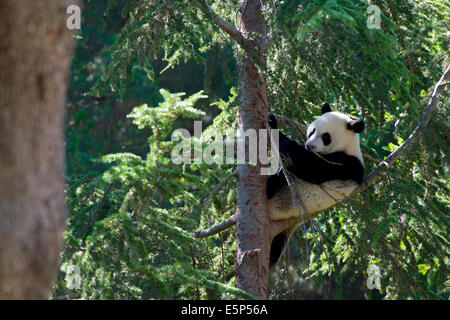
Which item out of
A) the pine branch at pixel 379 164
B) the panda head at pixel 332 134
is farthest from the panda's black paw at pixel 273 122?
the panda head at pixel 332 134

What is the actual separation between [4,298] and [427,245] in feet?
14.4

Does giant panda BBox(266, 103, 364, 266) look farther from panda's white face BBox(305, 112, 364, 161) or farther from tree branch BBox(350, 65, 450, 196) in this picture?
tree branch BBox(350, 65, 450, 196)

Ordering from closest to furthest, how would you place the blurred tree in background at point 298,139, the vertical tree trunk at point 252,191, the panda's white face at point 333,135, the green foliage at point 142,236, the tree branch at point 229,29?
the green foliage at point 142,236
the blurred tree in background at point 298,139
the tree branch at point 229,29
the vertical tree trunk at point 252,191
the panda's white face at point 333,135

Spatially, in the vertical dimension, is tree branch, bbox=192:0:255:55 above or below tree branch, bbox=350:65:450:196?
above

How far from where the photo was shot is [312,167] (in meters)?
6.29

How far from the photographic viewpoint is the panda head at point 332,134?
623 centimetres

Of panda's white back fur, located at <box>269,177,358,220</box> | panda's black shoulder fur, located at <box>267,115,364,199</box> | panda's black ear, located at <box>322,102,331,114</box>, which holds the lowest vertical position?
panda's white back fur, located at <box>269,177,358,220</box>

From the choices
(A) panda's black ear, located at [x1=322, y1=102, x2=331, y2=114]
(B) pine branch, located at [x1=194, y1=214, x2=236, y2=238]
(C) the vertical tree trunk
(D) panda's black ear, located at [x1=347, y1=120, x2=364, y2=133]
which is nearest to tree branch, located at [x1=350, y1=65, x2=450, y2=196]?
(D) panda's black ear, located at [x1=347, y1=120, x2=364, y2=133]

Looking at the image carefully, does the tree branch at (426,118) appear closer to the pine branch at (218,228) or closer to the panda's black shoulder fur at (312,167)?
the panda's black shoulder fur at (312,167)

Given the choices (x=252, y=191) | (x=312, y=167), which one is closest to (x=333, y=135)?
(x=312, y=167)

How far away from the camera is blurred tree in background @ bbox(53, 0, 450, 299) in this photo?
3506 mm

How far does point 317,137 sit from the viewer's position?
6238 mm

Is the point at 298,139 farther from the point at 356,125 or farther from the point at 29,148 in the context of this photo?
the point at 29,148

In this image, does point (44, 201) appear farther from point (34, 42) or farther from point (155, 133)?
point (155, 133)
